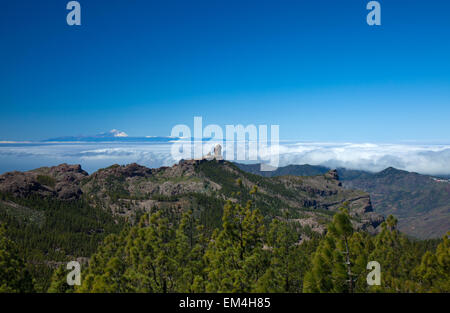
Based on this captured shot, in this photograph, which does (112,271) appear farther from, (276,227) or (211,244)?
(276,227)

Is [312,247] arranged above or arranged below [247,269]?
below

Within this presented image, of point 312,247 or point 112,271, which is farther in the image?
point 312,247

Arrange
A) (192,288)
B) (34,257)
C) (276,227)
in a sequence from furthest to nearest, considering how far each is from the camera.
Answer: (34,257)
(276,227)
(192,288)

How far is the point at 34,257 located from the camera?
200 m
